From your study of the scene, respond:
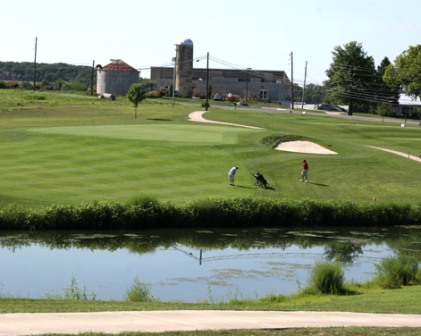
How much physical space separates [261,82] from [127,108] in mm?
74786

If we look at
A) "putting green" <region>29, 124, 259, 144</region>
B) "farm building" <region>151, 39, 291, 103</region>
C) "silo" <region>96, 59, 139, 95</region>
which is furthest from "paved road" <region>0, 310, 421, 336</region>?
"farm building" <region>151, 39, 291, 103</region>

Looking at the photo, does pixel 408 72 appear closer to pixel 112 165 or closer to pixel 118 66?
pixel 118 66

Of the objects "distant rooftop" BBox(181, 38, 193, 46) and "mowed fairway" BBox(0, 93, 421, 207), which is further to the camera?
"distant rooftop" BBox(181, 38, 193, 46)

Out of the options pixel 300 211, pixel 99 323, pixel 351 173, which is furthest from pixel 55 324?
pixel 351 173

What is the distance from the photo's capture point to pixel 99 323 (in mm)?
15344

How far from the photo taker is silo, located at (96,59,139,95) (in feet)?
456

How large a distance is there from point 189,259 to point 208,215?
6.76m

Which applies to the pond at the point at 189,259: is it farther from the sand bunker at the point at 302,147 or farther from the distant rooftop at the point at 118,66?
the distant rooftop at the point at 118,66

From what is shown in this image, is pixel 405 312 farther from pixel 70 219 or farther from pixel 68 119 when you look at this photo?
pixel 68 119

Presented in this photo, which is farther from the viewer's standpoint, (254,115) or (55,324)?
(254,115)

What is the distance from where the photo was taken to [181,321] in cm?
1614

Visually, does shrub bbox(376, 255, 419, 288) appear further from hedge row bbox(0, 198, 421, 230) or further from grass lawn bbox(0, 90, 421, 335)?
hedge row bbox(0, 198, 421, 230)

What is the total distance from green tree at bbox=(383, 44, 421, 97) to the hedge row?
267 feet

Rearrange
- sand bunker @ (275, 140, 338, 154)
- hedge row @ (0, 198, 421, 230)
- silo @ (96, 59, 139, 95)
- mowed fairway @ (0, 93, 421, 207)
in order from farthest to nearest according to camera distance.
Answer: silo @ (96, 59, 139, 95) < sand bunker @ (275, 140, 338, 154) < mowed fairway @ (0, 93, 421, 207) < hedge row @ (0, 198, 421, 230)
